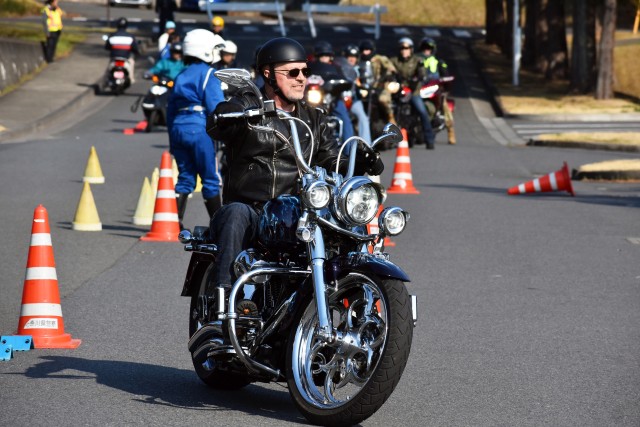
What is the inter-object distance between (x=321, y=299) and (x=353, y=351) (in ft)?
0.86

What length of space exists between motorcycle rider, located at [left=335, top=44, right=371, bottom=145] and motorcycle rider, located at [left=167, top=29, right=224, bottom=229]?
9.85 meters

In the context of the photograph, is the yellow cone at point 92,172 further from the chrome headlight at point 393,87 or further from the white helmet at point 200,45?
the chrome headlight at point 393,87

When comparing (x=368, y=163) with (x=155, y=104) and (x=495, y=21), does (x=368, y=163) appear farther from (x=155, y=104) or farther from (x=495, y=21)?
(x=495, y=21)

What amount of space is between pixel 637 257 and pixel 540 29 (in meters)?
33.8

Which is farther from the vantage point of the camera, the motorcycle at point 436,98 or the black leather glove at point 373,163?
the motorcycle at point 436,98

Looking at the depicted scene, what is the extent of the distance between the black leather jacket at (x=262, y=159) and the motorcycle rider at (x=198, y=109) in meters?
5.76

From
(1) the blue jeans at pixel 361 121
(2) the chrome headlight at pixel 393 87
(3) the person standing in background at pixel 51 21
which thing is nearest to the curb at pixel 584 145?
(2) the chrome headlight at pixel 393 87

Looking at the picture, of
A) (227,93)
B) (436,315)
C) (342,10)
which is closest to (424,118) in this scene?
(227,93)

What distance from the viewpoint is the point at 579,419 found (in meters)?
6.69

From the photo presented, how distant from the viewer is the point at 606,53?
38.8 metres

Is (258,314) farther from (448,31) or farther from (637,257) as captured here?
(448,31)

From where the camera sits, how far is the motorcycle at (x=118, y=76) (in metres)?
36.1

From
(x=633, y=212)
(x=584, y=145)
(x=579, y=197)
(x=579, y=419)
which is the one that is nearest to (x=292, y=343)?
(x=579, y=419)

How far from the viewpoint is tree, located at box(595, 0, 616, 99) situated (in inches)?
1490
